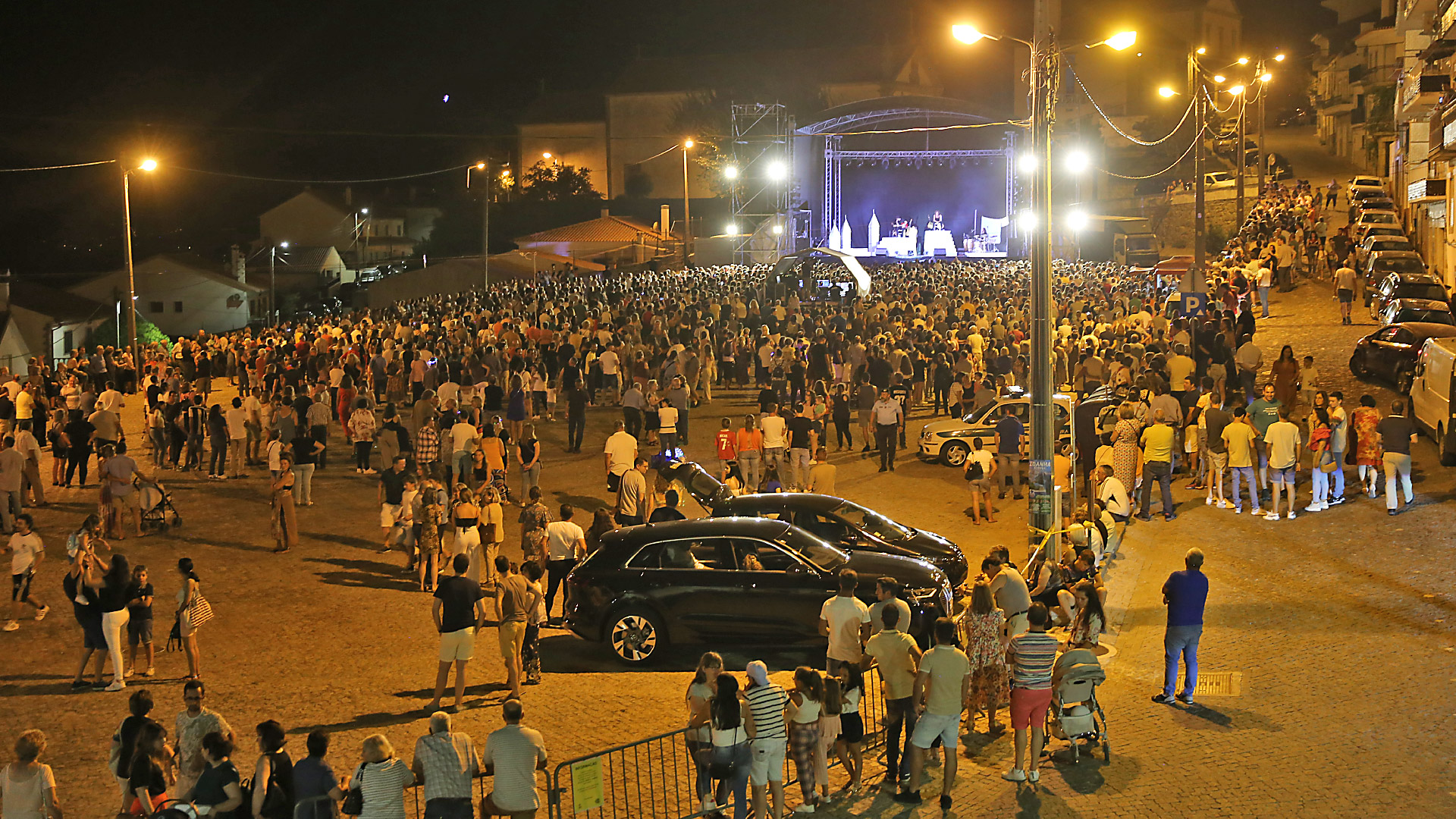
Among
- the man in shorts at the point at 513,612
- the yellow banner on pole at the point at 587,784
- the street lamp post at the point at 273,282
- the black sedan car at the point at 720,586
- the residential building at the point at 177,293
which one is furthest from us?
the street lamp post at the point at 273,282

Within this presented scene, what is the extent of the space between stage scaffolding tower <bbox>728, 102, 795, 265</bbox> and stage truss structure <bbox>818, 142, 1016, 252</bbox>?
172 centimetres

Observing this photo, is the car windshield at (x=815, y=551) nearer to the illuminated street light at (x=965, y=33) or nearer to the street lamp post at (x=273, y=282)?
the illuminated street light at (x=965, y=33)

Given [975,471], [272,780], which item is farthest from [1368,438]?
[272,780]

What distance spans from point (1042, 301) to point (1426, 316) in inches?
619

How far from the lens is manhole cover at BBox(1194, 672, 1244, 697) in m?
10.2

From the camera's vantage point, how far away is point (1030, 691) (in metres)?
8.38

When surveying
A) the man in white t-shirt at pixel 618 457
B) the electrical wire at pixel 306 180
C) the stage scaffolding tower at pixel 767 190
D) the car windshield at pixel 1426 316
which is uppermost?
the electrical wire at pixel 306 180

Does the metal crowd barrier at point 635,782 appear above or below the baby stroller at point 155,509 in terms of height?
below

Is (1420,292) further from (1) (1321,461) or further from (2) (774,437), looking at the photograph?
(2) (774,437)

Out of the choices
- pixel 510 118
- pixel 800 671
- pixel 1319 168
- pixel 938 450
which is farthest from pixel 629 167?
pixel 800 671

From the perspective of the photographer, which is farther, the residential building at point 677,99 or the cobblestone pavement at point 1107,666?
the residential building at point 677,99

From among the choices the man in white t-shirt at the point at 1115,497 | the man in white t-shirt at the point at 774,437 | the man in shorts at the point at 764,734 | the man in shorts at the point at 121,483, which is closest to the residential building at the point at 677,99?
the man in white t-shirt at the point at 774,437

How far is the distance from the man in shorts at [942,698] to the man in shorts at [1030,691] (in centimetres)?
44

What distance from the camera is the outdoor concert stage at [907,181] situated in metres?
52.1
